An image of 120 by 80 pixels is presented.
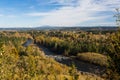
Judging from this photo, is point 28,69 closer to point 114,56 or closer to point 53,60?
point 114,56

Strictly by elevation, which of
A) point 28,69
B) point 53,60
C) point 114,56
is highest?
point 114,56

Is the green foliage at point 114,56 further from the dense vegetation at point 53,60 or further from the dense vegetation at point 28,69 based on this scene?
the dense vegetation at point 28,69

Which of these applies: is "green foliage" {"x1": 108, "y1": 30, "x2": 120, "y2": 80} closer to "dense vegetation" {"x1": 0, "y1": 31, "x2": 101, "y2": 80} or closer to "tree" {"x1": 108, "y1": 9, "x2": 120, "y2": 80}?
"tree" {"x1": 108, "y1": 9, "x2": 120, "y2": 80}

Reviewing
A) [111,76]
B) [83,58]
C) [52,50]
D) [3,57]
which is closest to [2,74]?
[3,57]

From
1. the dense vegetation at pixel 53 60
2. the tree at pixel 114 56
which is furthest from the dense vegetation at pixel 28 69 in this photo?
the tree at pixel 114 56

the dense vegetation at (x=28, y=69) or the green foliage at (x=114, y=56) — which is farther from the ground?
the green foliage at (x=114, y=56)

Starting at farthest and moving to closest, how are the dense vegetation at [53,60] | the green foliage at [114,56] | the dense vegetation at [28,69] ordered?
1. the dense vegetation at [53,60]
2. the green foliage at [114,56]
3. the dense vegetation at [28,69]

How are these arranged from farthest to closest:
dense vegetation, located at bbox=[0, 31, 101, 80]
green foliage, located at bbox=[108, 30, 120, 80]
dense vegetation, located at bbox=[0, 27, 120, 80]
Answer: dense vegetation, located at bbox=[0, 27, 120, 80] < green foliage, located at bbox=[108, 30, 120, 80] < dense vegetation, located at bbox=[0, 31, 101, 80]

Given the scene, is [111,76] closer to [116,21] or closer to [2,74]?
[116,21]

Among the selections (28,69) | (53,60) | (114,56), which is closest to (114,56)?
(114,56)

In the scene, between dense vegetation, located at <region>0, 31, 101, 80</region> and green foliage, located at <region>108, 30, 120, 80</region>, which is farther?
green foliage, located at <region>108, 30, 120, 80</region>

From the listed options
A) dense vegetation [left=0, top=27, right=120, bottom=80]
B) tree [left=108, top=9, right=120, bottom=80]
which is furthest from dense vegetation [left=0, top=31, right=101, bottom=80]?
tree [left=108, top=9, right=120, bottom=80]
